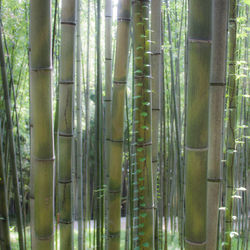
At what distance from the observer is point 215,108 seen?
114 centimetres

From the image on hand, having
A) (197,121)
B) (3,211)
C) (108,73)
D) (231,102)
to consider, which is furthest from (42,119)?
(231,102)

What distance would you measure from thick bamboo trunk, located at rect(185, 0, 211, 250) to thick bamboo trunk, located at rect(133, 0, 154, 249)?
22.6 inches

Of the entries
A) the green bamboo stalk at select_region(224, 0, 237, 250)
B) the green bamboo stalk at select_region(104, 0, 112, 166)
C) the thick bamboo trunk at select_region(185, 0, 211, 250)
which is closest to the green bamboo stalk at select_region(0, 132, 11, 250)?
the green bamboo stalk at select_region(104, 0, 112, 166)

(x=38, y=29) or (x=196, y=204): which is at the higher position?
(x=38, y=29)

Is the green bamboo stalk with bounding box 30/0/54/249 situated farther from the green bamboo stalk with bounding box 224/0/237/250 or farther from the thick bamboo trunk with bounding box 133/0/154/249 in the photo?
the green bamboo stalk with bounding box 224/0/237/250

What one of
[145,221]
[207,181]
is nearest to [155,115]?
[145,221]

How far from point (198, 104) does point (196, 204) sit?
0.33 m

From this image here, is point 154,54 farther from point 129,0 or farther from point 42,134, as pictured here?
point 42,134


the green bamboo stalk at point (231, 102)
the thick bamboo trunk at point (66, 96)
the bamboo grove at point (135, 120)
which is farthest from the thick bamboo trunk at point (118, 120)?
the green bamboo stalk at point (231, 102)

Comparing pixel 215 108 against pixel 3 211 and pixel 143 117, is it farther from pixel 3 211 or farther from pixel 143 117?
pixel 3 211

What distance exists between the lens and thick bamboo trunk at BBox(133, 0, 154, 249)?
5.43 feet

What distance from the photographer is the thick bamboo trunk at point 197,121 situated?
106 centimetres

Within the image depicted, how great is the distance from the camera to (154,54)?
1951mm

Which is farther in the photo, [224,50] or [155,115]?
[155,115]
